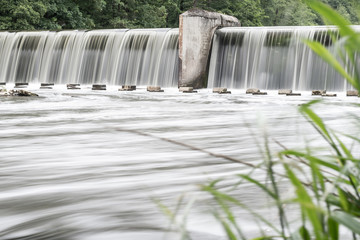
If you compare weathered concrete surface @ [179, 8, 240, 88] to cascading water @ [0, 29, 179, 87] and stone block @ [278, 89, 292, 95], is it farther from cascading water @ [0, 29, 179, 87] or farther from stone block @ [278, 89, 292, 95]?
stone block @ [278, 89, 292, 95]

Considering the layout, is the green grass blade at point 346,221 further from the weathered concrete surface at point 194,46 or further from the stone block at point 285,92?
the weathered concrete surface at point 194,46

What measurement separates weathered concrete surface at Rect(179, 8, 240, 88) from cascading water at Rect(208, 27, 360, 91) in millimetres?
367

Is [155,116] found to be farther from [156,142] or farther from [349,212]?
[349,212]

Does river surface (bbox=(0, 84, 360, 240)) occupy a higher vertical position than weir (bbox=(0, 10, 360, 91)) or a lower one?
lower

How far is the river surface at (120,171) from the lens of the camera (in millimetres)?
2789

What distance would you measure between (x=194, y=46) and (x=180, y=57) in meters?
0.68

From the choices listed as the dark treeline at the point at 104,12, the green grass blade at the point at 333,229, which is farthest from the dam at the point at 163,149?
the dark treeline at the point at 104,12

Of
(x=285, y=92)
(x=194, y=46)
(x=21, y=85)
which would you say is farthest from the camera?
(x=21, y=85)

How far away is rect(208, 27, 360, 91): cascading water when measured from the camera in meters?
18.5

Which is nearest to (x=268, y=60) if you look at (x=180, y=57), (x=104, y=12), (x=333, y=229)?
(x=180, y=57)

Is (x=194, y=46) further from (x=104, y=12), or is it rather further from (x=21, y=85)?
(x=104, y=12)

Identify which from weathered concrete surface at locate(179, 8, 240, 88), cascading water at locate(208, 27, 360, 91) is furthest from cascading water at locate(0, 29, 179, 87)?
cascading water at locate(208, 27, 360, 91)

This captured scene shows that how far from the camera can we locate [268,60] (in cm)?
1931

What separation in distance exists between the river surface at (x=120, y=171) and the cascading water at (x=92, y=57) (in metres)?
11.6
